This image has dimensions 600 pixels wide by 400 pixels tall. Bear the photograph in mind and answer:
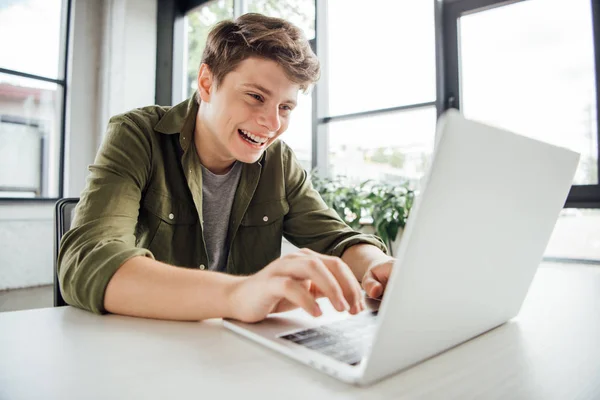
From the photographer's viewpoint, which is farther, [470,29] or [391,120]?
[391,120]

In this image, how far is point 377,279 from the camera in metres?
0.80

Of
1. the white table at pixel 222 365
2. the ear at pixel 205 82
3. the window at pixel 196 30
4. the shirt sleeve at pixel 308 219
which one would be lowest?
the white table at pixel 222 365

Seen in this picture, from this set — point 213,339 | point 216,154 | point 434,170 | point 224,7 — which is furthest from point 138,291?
point 224,7

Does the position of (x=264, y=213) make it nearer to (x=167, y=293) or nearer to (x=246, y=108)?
(x=246, y=108)

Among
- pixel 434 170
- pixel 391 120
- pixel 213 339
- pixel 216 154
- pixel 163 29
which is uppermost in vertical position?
pixel 163 29

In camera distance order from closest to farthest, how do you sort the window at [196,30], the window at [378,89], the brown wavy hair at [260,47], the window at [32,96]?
the brown wavy hair at [260,47] < the window at [378,89] < the window at [32,96] < the window at [196,30]

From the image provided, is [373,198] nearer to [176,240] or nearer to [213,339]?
[176,240]

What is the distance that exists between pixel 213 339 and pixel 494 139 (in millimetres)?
407

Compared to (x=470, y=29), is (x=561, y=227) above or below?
below

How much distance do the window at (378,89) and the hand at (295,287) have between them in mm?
1798

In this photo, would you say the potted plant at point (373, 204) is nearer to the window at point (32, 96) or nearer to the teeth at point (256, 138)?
the teeth at point (256, 138)

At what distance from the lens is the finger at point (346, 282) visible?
1.90 ft

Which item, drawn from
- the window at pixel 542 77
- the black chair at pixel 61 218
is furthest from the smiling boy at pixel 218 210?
the window at pixel 542 77

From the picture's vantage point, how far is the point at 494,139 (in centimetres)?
38
